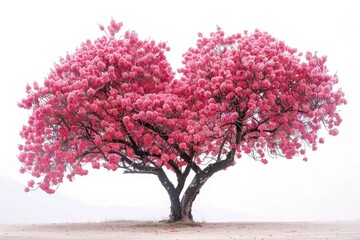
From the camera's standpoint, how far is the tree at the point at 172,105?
18.3 metres

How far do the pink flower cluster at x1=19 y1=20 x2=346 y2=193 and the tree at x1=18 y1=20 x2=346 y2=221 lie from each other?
40mm


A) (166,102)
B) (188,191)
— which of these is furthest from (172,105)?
(188,191)

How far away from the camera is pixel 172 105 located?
1848 cm

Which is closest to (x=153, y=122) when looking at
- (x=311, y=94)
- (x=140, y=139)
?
(x=140, y=139)

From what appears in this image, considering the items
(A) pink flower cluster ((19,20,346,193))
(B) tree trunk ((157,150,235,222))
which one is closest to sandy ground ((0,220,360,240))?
(B) tree trunk ((157,150,235,222))

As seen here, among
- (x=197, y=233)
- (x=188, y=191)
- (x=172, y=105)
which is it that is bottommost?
(x=197, y=233)

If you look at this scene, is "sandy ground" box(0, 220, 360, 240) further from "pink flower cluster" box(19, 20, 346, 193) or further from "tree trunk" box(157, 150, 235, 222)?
"pink flower cluster" box(19, 20, 346, 193)

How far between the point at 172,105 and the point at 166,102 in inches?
11.5

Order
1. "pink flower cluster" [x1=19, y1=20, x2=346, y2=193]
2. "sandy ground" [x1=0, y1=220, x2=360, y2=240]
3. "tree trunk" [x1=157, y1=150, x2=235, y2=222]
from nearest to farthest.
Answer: "sandy ground" [x1=0, y1=220, x2=360, y2=240] → "pink flower cluster" [x1=19, y1=20, x2=346, y2=193] → "tree trunk" [x1=157, y1=150, x2=235, y2=222]

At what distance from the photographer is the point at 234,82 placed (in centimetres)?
1844

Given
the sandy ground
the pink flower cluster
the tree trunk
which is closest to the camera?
the sandy ground

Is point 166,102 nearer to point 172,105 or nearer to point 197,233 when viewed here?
point 172,105

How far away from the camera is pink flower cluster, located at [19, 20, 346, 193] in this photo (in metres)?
18.3

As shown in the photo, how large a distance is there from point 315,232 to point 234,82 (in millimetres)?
5957
